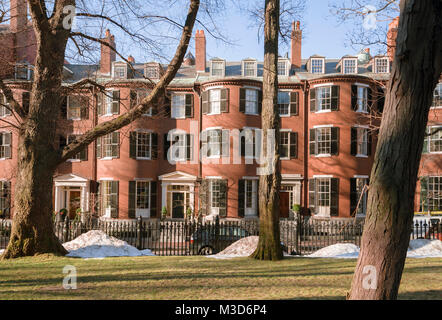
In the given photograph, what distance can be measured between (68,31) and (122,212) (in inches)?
696

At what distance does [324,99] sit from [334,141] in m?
3.14

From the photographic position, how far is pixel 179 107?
96.6 ft

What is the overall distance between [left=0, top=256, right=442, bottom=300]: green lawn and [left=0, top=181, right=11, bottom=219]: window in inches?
821

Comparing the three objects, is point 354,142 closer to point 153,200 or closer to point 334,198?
point 334,198

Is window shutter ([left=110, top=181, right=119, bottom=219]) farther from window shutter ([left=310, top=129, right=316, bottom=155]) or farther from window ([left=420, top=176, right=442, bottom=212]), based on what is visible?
window ([left=420, top=176, right=442, bottom=212])

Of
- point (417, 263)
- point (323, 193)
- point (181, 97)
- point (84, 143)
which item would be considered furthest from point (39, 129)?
point (323, 193)

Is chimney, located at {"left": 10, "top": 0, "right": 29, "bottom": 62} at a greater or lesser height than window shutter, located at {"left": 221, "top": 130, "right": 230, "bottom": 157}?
greater

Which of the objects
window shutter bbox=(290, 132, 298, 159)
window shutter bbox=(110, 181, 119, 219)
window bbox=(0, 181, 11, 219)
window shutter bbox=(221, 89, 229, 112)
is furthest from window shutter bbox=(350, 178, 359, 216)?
window bbox=(0, 181, 11, 219)

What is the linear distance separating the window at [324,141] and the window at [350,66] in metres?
5.96

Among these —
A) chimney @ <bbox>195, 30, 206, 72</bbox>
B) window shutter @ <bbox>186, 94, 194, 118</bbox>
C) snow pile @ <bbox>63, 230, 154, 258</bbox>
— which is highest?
chimney @ <bbox>195, 30, 206, 72</bbox>

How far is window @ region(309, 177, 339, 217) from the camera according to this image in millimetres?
26866

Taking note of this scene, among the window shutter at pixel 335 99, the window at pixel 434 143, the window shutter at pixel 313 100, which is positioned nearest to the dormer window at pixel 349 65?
the window shutter at pixel 335 99

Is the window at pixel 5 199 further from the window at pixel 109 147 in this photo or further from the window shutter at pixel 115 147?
the window shutter at pixel 115 147

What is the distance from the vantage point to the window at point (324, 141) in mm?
27409
